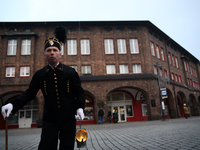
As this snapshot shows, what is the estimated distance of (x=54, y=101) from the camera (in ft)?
8.97

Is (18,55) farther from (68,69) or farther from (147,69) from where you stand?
(68,69)

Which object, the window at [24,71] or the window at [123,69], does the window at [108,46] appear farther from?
the window at [24,71]

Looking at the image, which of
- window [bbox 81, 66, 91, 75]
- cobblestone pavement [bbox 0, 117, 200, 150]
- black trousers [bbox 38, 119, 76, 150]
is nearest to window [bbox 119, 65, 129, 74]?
window [bbox 81, 66, 91, 75]

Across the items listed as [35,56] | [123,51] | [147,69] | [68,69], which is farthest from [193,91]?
[68,69]

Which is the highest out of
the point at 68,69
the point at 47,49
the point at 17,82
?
the point at 17,82

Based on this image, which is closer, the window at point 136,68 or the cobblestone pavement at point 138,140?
the cobblestone pavement at point 138,140

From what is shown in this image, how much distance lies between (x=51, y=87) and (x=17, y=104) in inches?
22.2

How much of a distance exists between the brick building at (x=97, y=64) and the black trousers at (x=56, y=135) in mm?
19848

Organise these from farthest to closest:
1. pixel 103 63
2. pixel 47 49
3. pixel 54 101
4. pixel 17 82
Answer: pixel 103 63 → pixel 17 82 → pixel 47 49 → pixel 54 101

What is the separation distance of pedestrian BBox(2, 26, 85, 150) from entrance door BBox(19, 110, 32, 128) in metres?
23.9

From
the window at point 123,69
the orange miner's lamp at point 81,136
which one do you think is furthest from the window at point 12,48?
the orange miner's lamp at point 81,136

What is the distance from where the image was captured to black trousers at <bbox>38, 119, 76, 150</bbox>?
2.48 metres

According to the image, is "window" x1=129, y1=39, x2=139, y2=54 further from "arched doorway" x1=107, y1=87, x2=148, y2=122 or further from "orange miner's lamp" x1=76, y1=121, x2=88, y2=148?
"orange miner's lamp" x1=76, y1=121, x2=88, y2=148

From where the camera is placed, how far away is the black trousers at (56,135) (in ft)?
8.13
